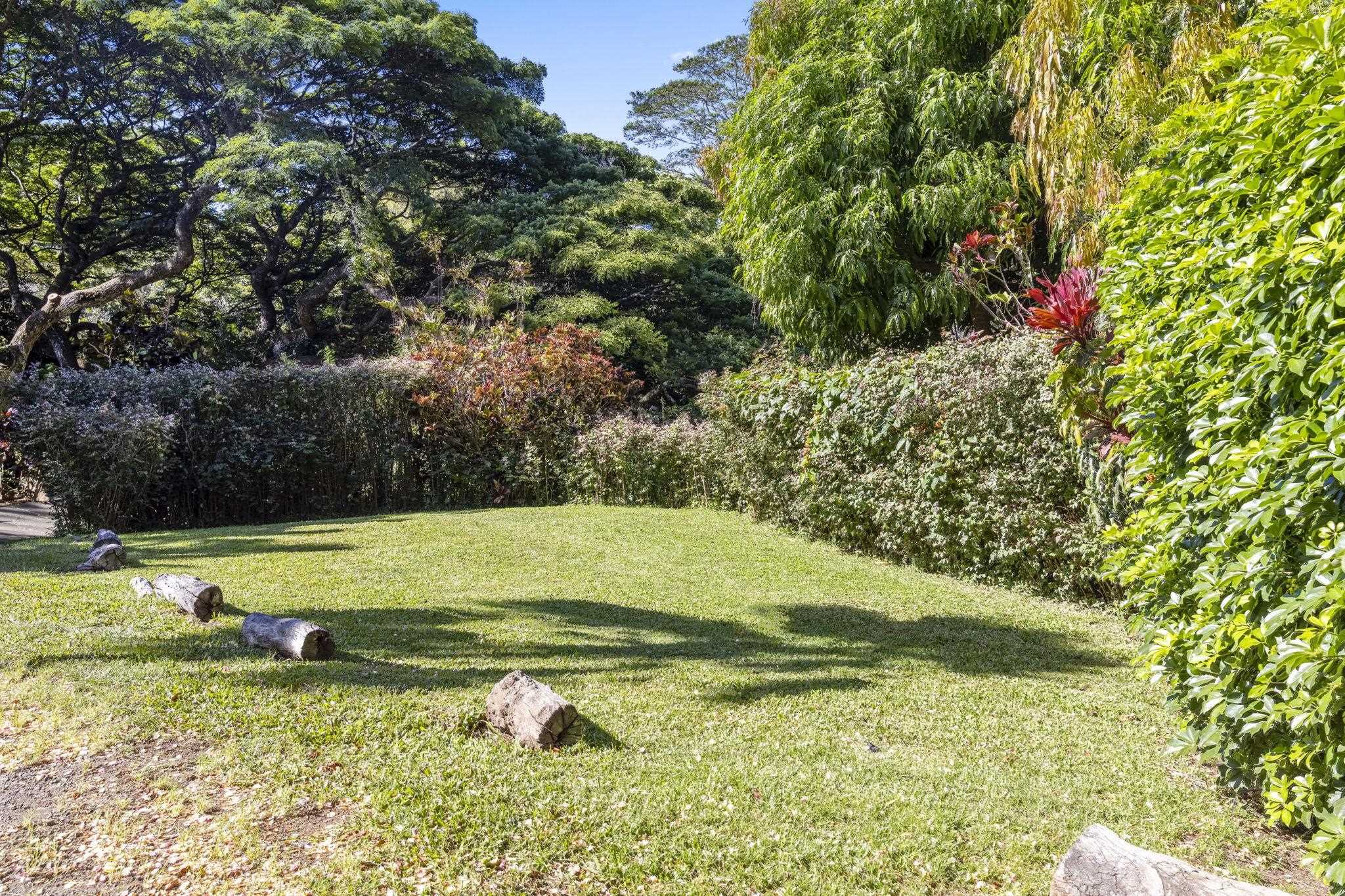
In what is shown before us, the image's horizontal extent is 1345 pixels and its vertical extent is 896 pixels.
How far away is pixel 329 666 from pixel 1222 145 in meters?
4.22

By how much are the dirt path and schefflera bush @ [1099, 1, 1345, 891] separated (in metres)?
10.1

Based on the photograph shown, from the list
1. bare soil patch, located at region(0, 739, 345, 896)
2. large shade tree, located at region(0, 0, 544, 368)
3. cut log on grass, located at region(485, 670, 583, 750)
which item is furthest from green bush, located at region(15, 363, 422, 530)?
cut log on grass, located at region(485, 670, 583, 750)

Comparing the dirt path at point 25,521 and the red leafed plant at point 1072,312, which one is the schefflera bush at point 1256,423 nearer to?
the red leafed plant at point 1072,312

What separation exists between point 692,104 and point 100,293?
59.7ft

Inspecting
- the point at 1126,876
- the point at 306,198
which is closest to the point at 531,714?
the point at 1126,876

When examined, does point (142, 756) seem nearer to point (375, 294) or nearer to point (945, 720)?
point (945, 720)

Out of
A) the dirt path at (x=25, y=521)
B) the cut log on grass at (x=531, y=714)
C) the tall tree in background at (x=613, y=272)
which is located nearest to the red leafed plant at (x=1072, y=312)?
the cut log on grass at (x=531, y=714)

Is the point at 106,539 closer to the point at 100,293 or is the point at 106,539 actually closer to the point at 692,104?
the point at 100,293

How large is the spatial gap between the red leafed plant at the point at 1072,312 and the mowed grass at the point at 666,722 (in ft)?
6.02

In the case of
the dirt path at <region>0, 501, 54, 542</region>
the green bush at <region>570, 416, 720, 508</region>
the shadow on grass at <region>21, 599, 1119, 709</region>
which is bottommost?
the shadow on grass at <region>21, 599, 1119, 709</region>

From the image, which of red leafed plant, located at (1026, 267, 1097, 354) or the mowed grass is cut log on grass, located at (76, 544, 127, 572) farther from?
red leafed plant, located at (1026, 267, 1097, 354)

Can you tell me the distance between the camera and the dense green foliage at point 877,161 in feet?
29.1

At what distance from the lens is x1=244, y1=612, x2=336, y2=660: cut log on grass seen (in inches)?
159

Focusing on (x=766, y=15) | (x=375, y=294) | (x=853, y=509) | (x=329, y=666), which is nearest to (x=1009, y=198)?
(x=853, y=509)
